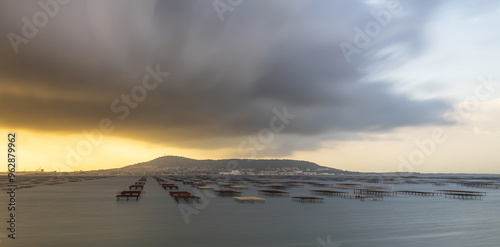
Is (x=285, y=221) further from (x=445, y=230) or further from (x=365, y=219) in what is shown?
(x=445, y=230)

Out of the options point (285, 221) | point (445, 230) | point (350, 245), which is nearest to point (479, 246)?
point (445, 230)

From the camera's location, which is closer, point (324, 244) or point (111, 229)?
point (324, 244)

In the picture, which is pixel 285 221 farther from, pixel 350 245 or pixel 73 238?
pixel 73 238

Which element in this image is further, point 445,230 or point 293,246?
point 445,230

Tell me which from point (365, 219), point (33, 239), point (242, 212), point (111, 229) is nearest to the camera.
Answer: point (33, 239)

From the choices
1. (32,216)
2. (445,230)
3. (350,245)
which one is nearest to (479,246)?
(445,230)

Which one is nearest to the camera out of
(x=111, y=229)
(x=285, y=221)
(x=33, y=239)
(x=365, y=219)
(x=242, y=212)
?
(x=33, y=239)

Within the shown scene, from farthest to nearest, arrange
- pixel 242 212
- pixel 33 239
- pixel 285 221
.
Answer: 1. pixel 242 212
2. pixel 285 221
3. pixel 33 239

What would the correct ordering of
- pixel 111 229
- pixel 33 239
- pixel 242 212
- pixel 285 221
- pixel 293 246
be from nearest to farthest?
pixel 293 246
pixel 33 239
pixel 111 229
pixel 285 221
pixel 242 212
